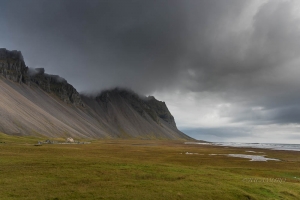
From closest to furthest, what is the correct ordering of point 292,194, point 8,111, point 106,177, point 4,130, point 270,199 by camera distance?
point 270,199
point 292,194
point 106,177
point 4,130
point 8,111


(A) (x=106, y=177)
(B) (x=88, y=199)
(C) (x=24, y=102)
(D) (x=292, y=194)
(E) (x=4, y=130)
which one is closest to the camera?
(B) (x=88, y=199)

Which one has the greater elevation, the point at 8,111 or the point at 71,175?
the point at 8,111

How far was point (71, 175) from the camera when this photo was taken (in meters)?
32.5

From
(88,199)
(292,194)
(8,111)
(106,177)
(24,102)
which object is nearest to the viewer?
(88,199)

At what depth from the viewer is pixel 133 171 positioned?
36.5 m

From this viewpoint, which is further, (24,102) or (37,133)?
(24,102)

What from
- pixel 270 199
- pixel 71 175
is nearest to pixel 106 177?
pixel 71 175

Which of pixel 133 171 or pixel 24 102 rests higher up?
pixel 24 102

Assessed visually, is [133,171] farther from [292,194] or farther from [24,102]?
[24,102]

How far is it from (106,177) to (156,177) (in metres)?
7.48

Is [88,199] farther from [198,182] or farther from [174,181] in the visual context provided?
[198,182]

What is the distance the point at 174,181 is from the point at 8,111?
154092mm

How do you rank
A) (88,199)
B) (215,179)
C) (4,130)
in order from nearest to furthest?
(88,199) → (215,179) → (4,130)

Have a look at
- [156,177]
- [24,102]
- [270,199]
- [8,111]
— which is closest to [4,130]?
[8,111]
